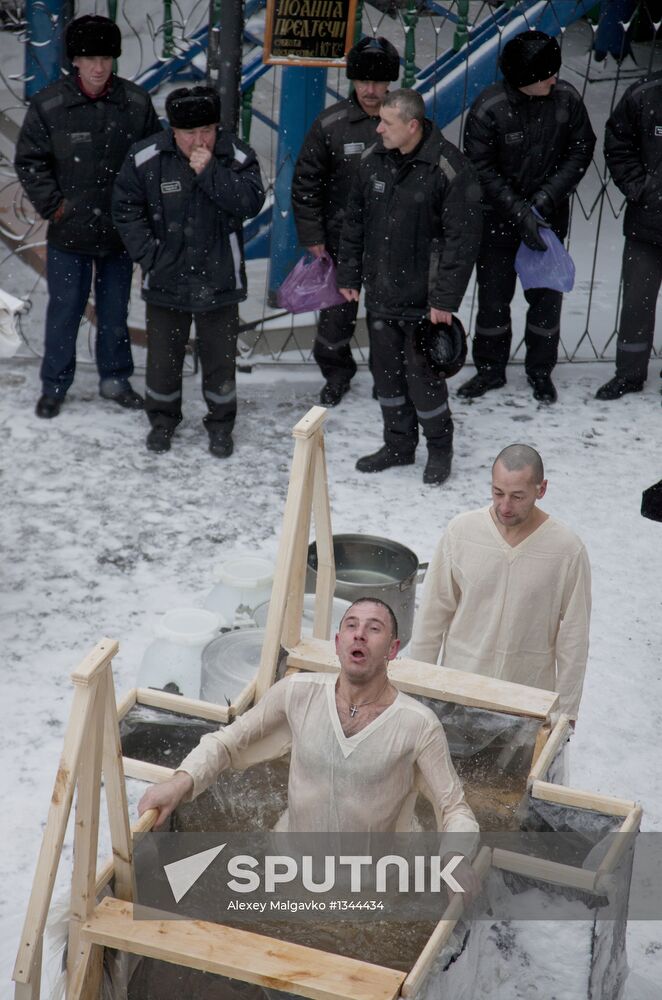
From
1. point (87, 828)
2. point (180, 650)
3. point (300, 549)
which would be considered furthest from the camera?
point (180, 650)

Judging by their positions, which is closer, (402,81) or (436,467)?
(436,467)

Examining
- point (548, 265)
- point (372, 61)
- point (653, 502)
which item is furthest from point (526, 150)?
point (653, 502)

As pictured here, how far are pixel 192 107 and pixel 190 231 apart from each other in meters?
0.57

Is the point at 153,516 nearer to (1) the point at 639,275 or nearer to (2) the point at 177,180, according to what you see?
(2) the point at 177,180

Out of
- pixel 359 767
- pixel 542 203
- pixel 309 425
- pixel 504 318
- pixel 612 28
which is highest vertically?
pixel 612 28

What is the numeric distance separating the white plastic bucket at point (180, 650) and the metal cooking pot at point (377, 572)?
0.53 metres

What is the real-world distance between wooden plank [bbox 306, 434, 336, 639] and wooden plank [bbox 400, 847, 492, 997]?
109 centimetres

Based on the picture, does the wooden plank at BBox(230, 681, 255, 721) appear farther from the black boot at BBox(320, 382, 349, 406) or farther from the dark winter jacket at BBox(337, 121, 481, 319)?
the black boot at BBox(320, 382, 349, 406)

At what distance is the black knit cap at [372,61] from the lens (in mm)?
6309

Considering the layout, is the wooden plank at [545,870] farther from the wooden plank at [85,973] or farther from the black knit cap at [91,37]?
the black knit cap at [91,37]

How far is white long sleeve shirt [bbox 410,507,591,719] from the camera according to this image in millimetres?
3945

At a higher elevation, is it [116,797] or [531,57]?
[531,57]

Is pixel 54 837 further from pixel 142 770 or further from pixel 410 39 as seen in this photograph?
pixel 410 39

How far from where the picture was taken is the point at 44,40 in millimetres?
6934
